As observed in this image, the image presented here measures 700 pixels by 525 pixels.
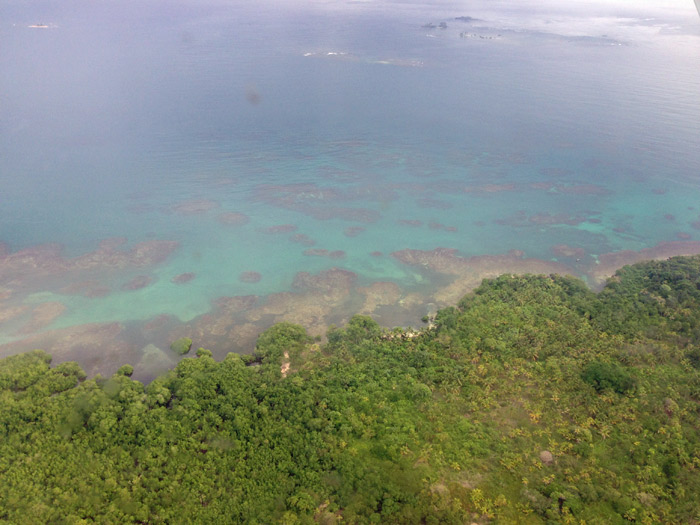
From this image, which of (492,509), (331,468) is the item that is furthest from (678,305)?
(331,468)

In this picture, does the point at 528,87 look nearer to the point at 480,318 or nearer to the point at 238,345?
the point at 480,318

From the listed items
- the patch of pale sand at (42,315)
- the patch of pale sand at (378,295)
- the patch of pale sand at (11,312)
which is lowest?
the patch of pale sand at (378,295)

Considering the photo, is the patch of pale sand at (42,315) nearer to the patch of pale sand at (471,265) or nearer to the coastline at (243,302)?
the coastline at (243,302)

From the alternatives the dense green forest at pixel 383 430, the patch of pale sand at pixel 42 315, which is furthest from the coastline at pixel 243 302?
the dense green forest at pixel 383 430

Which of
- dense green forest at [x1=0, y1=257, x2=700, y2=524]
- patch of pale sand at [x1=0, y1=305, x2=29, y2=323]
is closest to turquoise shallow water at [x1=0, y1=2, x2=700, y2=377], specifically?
patch of pale sand at [x1=0, y1=305, x2=29, y2=323]

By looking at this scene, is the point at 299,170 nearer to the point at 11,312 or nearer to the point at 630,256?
the point at 11,312

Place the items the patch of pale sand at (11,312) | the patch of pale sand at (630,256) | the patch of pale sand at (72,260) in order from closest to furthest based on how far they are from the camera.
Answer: the patch of pale sand at (11,312) → the patch of pale sand at (72,260) → the patch of pale sand at (630,256)

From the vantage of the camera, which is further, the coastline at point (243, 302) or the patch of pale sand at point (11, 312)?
the patch of pale sand at point (11, 312)

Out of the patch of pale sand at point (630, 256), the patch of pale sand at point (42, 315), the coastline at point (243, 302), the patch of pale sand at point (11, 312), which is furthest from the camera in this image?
the patch of pale sand at point (630, 256)
